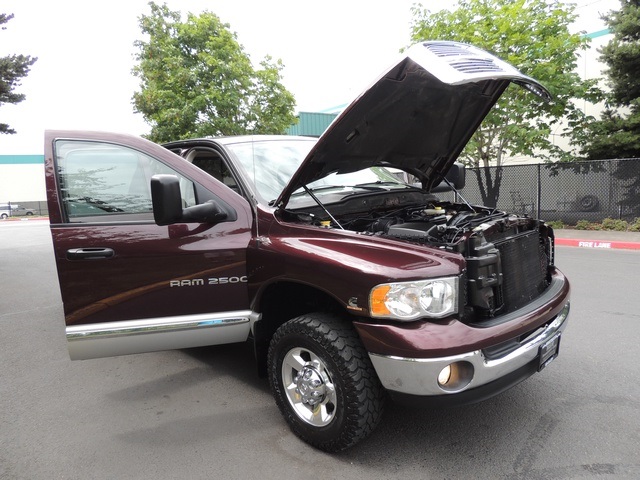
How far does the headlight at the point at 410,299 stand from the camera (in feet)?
7.12

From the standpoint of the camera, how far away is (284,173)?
3.35 meters

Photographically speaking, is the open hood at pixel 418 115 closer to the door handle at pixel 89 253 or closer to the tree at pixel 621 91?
the door handle at pixel 89 253

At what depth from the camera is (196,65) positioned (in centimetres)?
1555

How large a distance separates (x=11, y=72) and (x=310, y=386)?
13182 millimetres

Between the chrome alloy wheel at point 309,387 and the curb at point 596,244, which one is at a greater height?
the chrome alloy wheel at point 309,387

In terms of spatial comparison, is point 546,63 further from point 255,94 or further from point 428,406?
point 428,406

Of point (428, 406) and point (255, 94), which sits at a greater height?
point (255, 94)

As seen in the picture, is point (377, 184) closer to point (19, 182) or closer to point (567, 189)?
point (567, 189)

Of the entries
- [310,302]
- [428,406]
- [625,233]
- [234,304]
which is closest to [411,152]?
[310,302]

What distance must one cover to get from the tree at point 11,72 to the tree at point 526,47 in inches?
444

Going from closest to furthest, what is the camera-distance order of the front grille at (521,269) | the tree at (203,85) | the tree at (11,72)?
the front grille at (521,269) < the tree at (11,72) < the tree at (203,85)

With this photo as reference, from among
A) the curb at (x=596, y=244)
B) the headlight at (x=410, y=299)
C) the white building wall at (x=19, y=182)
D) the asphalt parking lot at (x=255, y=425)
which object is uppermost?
the white building wall at (x=19, y=182)

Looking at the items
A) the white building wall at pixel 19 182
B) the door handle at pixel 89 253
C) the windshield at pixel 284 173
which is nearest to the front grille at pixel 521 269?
the windshield at pixel 284 173

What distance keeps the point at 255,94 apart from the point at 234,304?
46.9 ft
